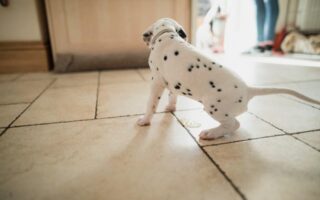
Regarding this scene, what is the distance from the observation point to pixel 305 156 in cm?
79

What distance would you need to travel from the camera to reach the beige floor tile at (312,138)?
87 centimetres

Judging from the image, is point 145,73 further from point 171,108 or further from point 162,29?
point 162,29

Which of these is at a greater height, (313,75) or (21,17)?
(21,17)

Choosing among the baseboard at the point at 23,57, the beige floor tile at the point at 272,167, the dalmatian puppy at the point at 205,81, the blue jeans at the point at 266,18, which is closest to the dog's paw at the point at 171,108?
the dalmatian puppy at the point at 205,81

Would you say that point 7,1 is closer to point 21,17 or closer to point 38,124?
point 21,17

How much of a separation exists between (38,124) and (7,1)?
1799mm

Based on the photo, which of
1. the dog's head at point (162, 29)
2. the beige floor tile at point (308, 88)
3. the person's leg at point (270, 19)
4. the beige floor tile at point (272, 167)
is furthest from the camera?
the person's leg at point (270, 19)

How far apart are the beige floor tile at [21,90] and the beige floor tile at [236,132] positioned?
102 cm

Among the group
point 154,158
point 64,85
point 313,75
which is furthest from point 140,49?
point 154,158

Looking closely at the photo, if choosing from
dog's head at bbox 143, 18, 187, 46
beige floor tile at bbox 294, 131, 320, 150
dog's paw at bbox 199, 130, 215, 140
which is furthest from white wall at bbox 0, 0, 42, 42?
beige floor tile at bbox 294, 131, 320, 150

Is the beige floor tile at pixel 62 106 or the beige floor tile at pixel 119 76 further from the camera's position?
the beige floor tile at pixel 119 76

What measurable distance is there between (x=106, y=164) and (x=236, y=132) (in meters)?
0.54

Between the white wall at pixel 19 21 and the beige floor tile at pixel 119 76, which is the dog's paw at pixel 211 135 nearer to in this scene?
the beige floor tile at pixel 119 76

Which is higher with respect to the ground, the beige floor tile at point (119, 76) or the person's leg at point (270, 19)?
the person's leg at point (270, 19)
